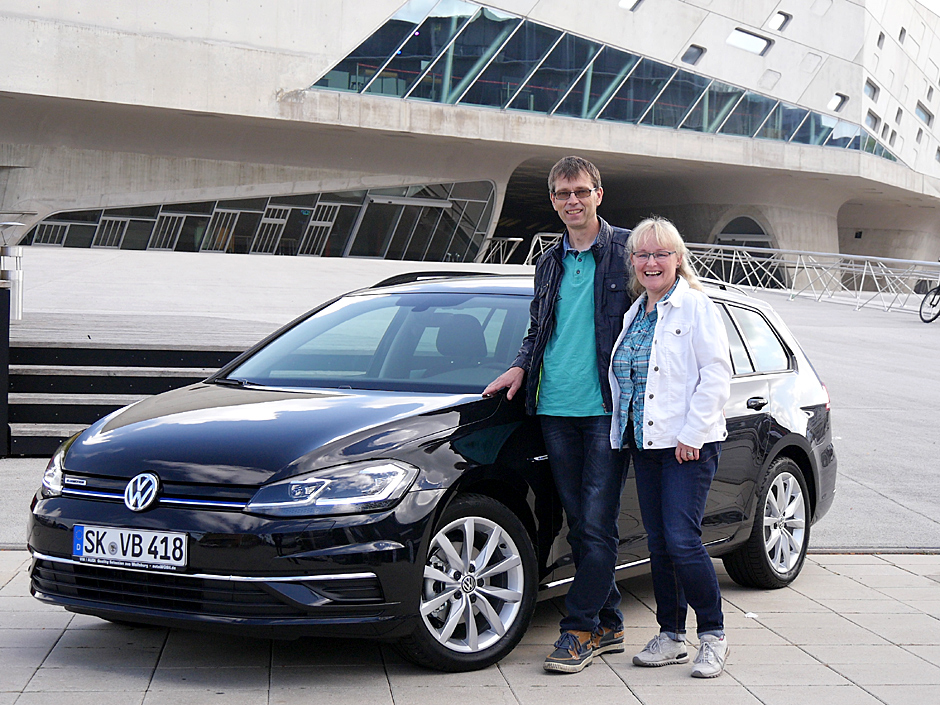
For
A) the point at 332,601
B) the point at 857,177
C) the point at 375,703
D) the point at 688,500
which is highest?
the point at 857,177

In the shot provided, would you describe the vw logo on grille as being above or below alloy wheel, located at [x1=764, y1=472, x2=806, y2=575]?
above

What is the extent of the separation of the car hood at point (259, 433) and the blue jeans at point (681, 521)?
699mm

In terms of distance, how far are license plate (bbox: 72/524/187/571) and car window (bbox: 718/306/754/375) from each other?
9.72 feet

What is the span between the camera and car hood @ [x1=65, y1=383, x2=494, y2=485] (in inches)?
156

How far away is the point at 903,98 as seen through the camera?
47281 mm

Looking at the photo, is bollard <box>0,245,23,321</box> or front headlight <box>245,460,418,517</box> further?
bollard <box>0,245,23,321</box>

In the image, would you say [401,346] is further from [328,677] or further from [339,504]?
[328,677]

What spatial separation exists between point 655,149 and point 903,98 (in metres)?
13.7

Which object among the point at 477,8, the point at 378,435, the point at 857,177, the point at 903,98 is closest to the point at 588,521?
the point at 378,435

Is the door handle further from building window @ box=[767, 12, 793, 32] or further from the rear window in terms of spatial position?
building window @ box=[767, 12, 793, 32]

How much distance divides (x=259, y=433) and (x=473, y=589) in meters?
0.98

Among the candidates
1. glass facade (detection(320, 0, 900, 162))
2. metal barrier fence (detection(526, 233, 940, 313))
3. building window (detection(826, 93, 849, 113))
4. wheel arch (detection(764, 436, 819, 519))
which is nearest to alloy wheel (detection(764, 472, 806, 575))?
wheel arch (detection(764, 436, 819, 519))

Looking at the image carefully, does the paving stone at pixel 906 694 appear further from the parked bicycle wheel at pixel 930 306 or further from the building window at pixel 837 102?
the building window at pixel 837 102

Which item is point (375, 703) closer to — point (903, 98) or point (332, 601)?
point (332, 601)
